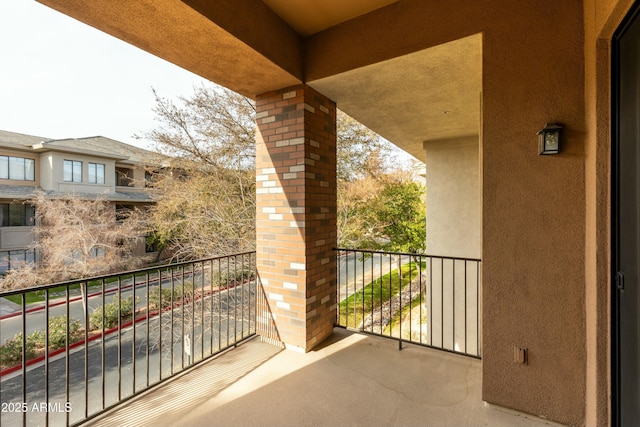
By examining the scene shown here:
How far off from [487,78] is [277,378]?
2.80 meters

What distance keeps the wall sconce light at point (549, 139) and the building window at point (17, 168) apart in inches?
598

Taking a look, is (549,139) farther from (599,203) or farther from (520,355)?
(520,355)

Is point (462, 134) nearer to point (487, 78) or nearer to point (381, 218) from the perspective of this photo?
point (487, 78)

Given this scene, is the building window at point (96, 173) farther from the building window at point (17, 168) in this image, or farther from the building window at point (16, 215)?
the building window at point (16, 215)

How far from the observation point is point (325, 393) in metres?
2.12

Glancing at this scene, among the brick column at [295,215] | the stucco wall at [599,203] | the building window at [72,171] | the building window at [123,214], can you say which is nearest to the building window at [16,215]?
the building window at [72,171]

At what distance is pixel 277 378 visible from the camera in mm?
2316

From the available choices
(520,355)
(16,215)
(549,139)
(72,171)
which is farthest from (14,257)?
(549,139)

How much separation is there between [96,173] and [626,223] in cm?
1593

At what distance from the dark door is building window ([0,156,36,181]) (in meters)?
15.5

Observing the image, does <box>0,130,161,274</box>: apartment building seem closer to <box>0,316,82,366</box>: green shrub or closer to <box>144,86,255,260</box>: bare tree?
<box>144,86,255,260</box>: bare tree

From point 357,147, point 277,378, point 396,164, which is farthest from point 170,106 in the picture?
point 277,378

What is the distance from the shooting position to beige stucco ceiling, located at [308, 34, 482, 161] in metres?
2.21

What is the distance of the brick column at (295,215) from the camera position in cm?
275
